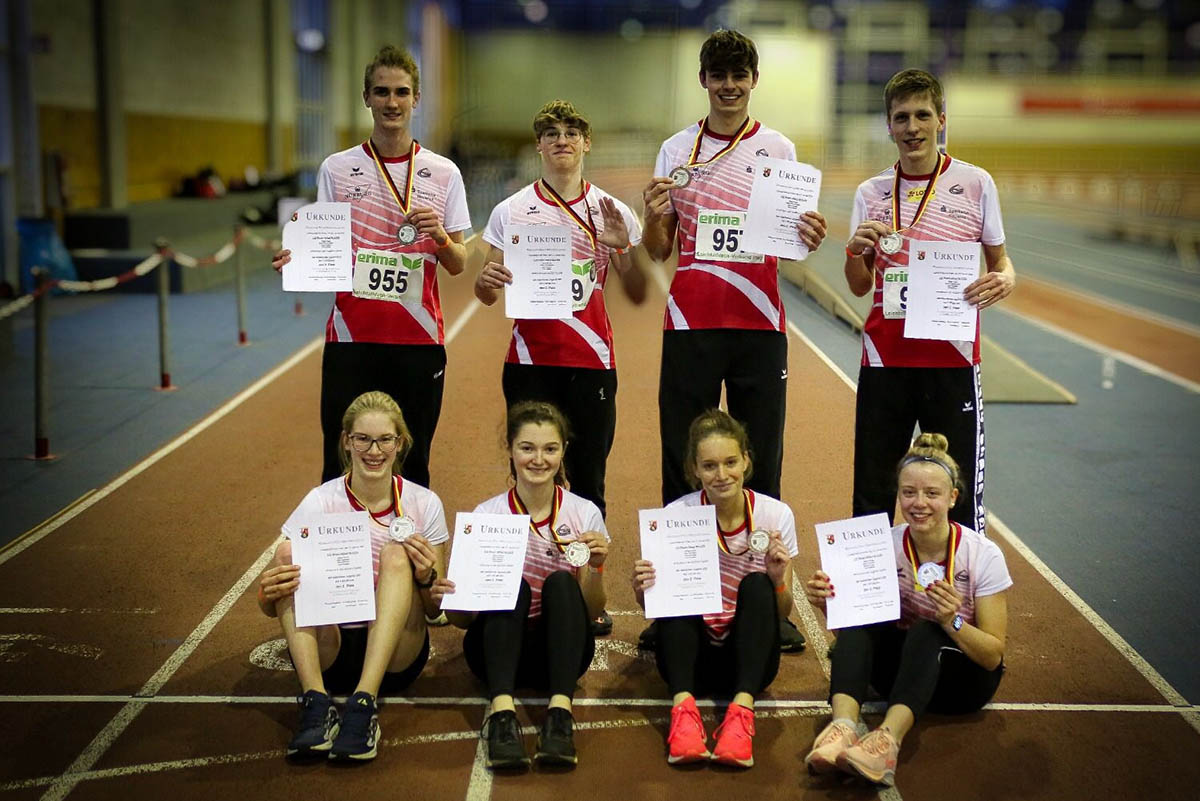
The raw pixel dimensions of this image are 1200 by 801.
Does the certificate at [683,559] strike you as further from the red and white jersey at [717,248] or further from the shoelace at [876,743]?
the red and white jersey at [717,248]

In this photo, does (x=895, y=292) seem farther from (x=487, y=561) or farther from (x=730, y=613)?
(x=487, y=561)

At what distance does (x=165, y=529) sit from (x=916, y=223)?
12.8ft

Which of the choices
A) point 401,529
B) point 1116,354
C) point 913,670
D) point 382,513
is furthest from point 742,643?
point 1116,354

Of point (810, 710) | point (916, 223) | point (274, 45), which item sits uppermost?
point (274, 45)

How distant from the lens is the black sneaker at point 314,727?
3.70 metres

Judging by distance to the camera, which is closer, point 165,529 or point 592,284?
point 592,284

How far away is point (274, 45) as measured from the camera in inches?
986

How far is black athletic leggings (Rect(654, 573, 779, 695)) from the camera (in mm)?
3924

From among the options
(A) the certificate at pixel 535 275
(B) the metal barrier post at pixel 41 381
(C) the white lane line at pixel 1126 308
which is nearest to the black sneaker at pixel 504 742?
(A) the certificate at pixel 535 275

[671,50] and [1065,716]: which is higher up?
[671,50]

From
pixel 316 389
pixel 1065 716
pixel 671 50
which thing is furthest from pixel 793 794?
pixel 671 50

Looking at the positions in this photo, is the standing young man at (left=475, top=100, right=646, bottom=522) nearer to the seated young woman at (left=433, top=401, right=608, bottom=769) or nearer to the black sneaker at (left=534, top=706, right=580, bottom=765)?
the seated young woman at (left=433, top=401, right=608, bottom=769)

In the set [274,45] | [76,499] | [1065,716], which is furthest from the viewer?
[274,45]

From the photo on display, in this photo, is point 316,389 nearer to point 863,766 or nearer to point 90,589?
point 90,589
